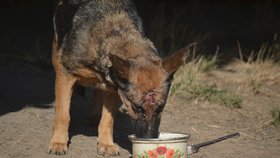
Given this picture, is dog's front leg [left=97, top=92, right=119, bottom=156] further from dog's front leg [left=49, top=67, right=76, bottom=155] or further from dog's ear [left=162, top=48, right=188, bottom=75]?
dog's ear [left=162, top=48, right=188, bottom=75]

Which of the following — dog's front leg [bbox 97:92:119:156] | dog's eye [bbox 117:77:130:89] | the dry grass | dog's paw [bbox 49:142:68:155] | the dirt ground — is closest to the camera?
dog's eye [bbox 117:77:130:89]

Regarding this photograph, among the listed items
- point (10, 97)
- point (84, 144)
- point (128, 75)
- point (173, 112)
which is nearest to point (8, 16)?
point (10, 97)

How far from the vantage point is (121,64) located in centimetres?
575

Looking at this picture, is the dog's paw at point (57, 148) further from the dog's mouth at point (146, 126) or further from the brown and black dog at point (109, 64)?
the dog's mouth at point (146, 126)

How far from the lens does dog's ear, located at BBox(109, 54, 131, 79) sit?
572 centimetres

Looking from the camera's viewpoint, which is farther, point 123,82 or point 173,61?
point 123,82

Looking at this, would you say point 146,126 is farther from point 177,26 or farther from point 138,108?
point 177,26

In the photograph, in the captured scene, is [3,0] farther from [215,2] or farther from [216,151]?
[216,151]

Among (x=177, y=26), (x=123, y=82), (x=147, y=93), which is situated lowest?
(x=147, y=93)

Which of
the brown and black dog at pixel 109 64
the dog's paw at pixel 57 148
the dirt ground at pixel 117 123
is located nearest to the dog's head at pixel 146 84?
the brown and black dog at pixel 109 64

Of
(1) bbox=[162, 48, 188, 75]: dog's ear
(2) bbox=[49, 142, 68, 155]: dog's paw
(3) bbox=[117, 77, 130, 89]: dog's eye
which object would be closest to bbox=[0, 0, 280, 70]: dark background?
(2) bbox=[49, 142, 68, 155]: dog's paw

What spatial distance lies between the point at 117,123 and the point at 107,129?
118 centimetres

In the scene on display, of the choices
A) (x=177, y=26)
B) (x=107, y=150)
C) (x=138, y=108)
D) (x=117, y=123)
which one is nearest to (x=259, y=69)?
(x=177, y=26)

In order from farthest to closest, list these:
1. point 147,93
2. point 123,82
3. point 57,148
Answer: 1. point 57,148
2. point 123,82
3. point 147,93
